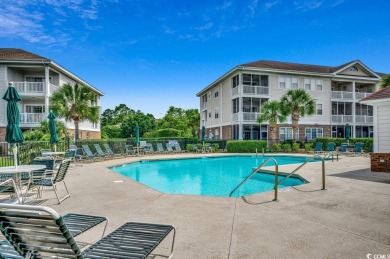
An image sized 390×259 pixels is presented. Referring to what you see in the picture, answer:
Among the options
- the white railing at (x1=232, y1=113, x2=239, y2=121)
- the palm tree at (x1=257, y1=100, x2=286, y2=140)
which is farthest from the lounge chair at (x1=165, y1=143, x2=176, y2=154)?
the palm tree at (x1=257, y1=100, x2=286, y2=140)

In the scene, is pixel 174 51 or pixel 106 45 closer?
pixel 106 45

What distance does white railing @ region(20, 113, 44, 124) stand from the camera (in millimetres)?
23220

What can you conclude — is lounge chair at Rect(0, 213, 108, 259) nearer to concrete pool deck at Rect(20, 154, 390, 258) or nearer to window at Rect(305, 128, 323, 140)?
concrete pool deck at Rect(20, 154, 390, 258)

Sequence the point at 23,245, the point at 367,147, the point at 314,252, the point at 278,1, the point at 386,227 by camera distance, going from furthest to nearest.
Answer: the point at 367,147
the point at 278,1
the point at 386,227
the point at 314,252
the point at 23,245

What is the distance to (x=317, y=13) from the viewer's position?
2130cm

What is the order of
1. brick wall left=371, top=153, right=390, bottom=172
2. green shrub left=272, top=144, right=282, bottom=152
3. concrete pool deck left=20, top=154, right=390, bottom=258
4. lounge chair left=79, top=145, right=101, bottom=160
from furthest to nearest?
1. green shrub left=272, top=144, right=282, bottom=152
2. lounge chair left=79, top=145, right=101, bottom=160
3. brick wall left=371, top=153, right=390, bottom=172
4. concrete pool deck left=20, top=154, right=390, bottom=258

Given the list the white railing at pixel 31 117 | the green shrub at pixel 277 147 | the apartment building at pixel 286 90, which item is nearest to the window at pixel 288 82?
the apartment building at pixel 286 90

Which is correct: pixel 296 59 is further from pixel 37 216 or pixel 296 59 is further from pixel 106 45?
pixel 37 216

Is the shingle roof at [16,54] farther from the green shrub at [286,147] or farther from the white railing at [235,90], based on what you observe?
the green shrub at [286,147]

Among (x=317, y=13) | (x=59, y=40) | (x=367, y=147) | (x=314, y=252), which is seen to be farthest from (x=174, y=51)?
(x=314, y=252)

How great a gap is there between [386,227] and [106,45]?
26965mm

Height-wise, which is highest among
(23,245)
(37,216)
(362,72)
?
(362,72)

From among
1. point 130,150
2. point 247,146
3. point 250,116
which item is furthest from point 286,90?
point 130,150

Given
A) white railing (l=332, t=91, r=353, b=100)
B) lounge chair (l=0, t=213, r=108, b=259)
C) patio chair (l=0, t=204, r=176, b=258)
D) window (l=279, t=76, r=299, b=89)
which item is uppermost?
window (l=279, t=76, r=299, b=89)
